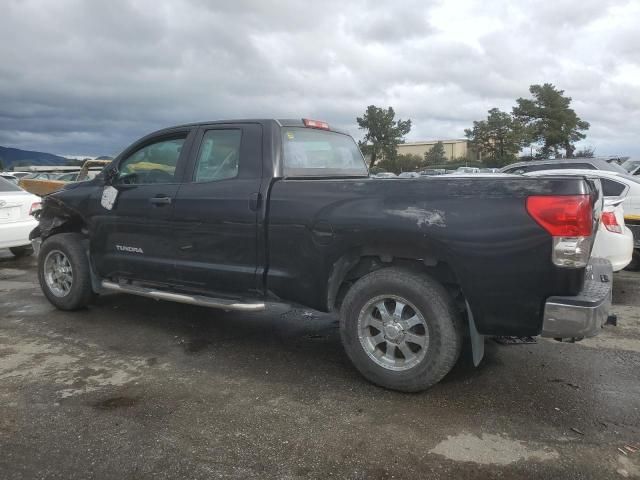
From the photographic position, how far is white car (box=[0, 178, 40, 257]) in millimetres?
8133

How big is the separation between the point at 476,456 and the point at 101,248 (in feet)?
12.9

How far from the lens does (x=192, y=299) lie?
14.3 ft

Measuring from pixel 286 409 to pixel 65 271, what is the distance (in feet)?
11.1

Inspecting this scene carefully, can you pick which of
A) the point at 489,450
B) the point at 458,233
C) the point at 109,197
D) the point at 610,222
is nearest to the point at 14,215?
the point at 109,197

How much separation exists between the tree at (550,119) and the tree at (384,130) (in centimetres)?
1537

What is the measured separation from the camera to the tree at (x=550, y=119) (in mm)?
51312

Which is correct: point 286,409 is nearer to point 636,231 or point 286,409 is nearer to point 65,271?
point 65,271

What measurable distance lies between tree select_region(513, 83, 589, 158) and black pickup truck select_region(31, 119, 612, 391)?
52711 mm

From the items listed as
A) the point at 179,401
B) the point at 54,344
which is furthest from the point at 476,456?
the point at 54,344

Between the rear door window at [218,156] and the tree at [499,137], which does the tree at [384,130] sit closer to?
the tree at [499,137]

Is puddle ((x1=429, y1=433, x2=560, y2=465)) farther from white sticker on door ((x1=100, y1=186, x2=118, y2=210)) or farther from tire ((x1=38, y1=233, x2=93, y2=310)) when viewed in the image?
tire ((x1=38, y1=233, x2=93, y2=310))

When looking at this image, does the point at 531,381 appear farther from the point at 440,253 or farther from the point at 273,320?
the point at 273,320

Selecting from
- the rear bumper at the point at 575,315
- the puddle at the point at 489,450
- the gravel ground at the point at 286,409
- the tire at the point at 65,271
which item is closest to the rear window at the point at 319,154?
the gravel ground at the point at 286,409

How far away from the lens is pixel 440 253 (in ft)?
10.7
